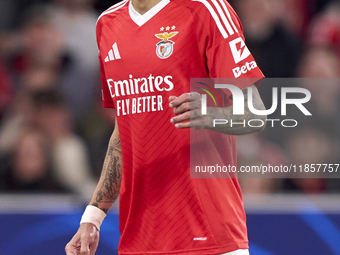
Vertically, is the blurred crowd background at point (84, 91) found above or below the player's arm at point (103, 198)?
above

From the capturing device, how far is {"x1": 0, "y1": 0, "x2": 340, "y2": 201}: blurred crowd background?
3.85 meters

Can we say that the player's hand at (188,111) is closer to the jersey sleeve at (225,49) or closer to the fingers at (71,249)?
the jersey sleeve at (225,49)

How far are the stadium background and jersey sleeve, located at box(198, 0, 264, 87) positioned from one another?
1336 millimetres

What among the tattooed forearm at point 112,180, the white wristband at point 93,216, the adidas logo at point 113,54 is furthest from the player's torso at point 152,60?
the white wristband at point 93,216

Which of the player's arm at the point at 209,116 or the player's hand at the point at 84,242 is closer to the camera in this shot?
the player's arm at the point at 209,116

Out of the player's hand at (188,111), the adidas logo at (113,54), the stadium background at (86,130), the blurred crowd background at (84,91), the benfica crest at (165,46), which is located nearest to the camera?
the player's hand at (188,111)

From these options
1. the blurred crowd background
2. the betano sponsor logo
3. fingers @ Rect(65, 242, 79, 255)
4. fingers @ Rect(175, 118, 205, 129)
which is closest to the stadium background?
the blurred crowd background

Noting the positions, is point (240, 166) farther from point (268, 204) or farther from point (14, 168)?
point (14, 168)

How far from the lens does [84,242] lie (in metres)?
2.12

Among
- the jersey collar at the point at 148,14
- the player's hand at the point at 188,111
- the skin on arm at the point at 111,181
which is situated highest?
the jersey collar at the point at 148,14

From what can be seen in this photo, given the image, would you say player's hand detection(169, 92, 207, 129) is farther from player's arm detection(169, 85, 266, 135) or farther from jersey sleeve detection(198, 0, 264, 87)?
jersey sleeve detection(198, 0, 264, 87)

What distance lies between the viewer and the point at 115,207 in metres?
3.42

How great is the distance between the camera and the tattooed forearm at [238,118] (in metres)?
1.77

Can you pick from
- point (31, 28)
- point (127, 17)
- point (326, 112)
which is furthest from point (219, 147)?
point (31, 28)
